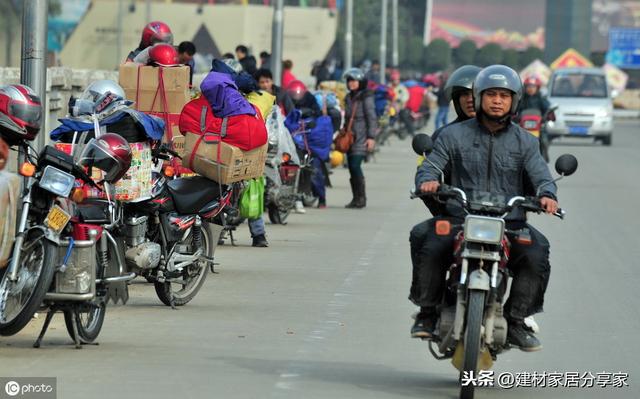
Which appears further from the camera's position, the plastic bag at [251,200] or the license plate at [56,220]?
the plastic bag at [251,200]

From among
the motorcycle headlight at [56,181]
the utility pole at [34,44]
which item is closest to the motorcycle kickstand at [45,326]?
the motorcycle headlight at [56,181]

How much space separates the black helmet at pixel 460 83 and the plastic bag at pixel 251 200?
5731 millimetres

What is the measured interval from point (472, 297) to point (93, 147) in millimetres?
2853

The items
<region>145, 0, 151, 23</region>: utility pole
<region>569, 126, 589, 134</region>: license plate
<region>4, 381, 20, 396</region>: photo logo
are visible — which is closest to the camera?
<region>4, 381, 20, 396</region>: photo logo

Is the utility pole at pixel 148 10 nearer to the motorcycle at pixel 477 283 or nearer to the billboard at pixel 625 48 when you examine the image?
the billboard at pixel 625 48

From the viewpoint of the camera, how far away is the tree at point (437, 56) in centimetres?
11062

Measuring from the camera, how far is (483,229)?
8008mm

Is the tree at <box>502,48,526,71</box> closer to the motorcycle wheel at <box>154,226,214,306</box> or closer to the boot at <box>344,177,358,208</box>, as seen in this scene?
the boot at <box>344,177,358,208</box>

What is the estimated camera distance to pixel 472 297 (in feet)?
26.2

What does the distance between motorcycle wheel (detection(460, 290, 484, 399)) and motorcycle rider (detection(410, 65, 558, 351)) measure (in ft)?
1.68

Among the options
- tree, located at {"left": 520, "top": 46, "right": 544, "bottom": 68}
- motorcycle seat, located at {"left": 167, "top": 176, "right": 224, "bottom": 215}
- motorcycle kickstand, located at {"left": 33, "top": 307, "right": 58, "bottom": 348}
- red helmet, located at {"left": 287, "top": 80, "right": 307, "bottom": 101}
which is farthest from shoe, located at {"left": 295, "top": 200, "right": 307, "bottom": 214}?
tree, located at {"left": 520, "top": 46, "right": 544, "bottom": 68}

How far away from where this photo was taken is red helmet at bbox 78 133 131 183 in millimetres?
9789

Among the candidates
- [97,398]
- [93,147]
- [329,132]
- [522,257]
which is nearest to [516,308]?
[522,257]

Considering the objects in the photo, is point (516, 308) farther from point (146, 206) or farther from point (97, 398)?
point (146, 206)
